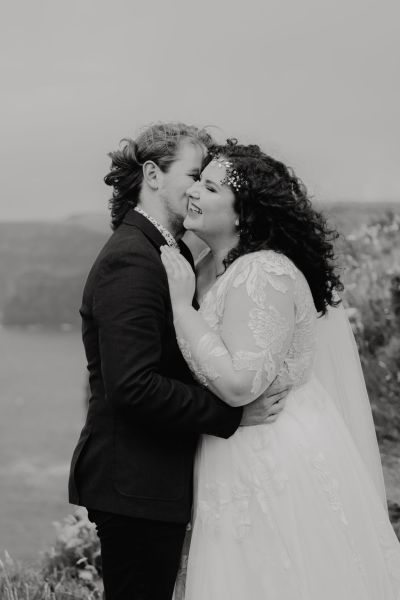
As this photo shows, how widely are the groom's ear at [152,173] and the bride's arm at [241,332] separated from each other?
0.32 m

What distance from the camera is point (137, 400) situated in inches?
83.7

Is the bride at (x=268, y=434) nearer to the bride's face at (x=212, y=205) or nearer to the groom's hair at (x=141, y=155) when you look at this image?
the bride's face at (x=212, y=205)

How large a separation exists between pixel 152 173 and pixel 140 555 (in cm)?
106

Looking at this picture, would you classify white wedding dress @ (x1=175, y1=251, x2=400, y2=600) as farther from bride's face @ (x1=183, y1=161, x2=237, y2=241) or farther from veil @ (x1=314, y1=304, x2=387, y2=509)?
veil @ (x1=314, y1=304, x2=387, y2=509)

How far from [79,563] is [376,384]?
1.58m

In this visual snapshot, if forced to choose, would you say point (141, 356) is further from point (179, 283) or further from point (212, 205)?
point (212, 205)

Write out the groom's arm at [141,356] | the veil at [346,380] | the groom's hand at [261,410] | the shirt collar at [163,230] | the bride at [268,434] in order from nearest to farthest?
the groom's arm at [141,356] < the bride at [268,434] < the groom's hand at [261,410] < the shirt collar at [163,230] < the veil at [346,380]

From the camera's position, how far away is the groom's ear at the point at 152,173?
2504mm

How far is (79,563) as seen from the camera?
3725 millimetres

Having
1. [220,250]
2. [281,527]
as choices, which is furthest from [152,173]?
[281,527]

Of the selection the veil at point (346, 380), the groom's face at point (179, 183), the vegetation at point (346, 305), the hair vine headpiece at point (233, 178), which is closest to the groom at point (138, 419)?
the groom's face at point (179, 183)

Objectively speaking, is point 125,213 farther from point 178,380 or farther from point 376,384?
point 376,384

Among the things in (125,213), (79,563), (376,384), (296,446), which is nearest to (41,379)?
(79,563)

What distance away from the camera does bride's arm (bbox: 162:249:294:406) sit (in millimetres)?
2191
